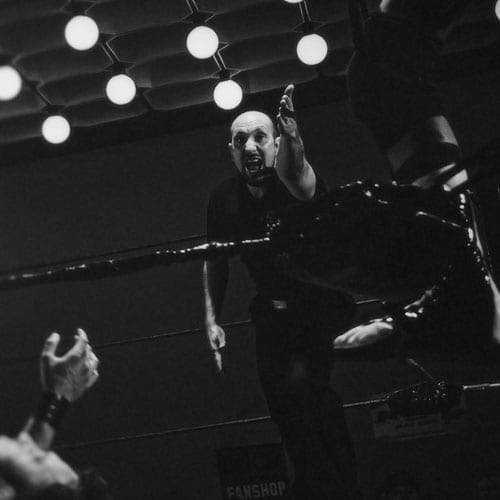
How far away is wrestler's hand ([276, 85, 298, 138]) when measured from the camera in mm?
1293

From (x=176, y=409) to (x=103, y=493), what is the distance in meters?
2.20

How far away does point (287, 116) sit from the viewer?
1321 millimetres

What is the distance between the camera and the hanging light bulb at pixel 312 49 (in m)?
2.68

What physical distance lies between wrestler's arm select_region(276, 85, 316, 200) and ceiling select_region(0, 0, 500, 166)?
4.52 feet

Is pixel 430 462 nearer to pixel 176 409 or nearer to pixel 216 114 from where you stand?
pixel 176 409

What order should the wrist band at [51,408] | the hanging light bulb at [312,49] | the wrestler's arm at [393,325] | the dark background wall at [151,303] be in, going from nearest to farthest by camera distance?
the wrestler's arm at [393,325] → the wrist band at [51,408] → the hanging light bulb at [312,49] → the dark background wall at [151,303]

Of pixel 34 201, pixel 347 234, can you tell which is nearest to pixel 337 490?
pixel 347 234

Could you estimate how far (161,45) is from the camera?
2764 millimetres

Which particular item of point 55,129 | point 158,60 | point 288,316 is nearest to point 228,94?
point 158,60

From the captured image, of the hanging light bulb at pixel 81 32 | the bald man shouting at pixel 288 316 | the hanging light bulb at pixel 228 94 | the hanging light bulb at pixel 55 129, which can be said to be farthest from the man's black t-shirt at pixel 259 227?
the hanging light bulb at pixel 55 129

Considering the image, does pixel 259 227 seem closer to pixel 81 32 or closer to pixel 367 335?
pixel 367 335

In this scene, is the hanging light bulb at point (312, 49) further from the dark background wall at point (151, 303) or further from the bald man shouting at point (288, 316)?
the bald man shouting at point (288, 316)

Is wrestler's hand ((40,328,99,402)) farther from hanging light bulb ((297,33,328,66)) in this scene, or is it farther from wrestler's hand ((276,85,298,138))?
hanging light bulb ((297,33,328,66))

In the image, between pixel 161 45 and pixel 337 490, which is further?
pixel 161 45
